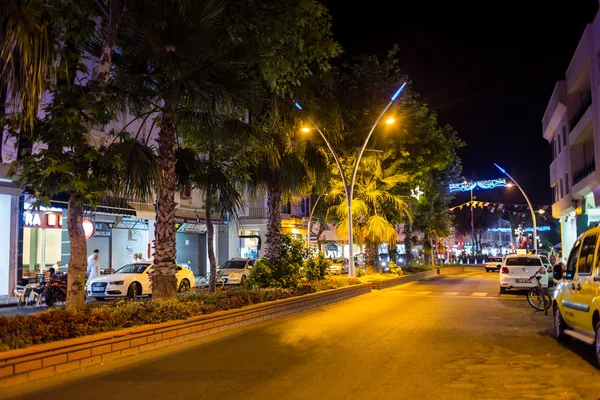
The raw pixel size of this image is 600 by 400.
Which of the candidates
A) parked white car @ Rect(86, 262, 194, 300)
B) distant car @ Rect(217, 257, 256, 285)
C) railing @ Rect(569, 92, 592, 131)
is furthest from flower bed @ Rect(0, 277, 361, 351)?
railing @ Rect(569, 92, 592, 131)

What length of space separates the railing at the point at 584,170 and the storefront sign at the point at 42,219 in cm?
2467

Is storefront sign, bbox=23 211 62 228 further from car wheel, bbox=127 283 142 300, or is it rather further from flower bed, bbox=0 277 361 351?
flower bed, bbox=0 277 361 351

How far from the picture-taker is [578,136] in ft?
96.4

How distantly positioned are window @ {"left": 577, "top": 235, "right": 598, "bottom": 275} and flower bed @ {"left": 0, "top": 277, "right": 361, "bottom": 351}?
7.31m

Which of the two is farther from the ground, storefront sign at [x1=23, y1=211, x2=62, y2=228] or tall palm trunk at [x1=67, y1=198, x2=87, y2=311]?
storefront sign at [x1=23, y1=211, x2=62, y2=228]

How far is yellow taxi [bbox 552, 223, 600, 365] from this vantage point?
8.15 m

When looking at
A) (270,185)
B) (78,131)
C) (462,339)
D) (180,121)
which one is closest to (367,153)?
(270,185)

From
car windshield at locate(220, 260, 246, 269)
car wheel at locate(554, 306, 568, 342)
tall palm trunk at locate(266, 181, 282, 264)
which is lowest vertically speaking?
car wheel at locate(554, 306, 568, 342)

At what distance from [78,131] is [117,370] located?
162 inches

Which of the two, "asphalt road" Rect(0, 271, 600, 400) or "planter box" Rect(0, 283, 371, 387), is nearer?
"asphalt road" Rect(0, 271, 600, 400)

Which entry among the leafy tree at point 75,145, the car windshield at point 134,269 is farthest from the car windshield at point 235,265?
the leafy tree at point 75,145

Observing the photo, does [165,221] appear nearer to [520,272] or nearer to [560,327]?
[560,327]

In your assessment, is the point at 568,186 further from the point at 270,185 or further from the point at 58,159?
the point at 58,159

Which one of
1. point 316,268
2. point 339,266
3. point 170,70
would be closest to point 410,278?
point 339,266
